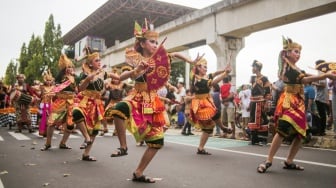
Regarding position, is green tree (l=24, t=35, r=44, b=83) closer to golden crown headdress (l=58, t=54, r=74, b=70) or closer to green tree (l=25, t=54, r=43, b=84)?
green tree (l=25, t=54, r=43, b=84)

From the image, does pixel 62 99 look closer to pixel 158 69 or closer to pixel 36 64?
pixel 158 69

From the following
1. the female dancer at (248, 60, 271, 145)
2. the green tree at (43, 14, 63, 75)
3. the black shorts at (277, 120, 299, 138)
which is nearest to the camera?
the black shorts at (277, 120, 299, 138)

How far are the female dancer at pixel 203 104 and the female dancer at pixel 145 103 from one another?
2.80 meters

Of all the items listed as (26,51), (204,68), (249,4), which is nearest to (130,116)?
(204,68)

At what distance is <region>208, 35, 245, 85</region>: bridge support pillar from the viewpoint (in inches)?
652

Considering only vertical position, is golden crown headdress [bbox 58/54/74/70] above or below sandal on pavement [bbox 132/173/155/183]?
above

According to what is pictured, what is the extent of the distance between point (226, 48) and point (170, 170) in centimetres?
1159

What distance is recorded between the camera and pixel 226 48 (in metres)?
16.5

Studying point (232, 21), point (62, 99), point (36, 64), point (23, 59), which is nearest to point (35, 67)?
point (36, 64)

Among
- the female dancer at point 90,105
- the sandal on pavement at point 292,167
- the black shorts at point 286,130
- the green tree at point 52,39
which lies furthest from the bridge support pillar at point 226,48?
the green tree at point 52,39

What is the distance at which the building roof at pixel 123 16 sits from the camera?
3036 cm

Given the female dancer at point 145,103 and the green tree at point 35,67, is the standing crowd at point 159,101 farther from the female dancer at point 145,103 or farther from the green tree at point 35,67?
the green tree at point 35,67

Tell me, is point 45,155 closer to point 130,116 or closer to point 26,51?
point 130,116

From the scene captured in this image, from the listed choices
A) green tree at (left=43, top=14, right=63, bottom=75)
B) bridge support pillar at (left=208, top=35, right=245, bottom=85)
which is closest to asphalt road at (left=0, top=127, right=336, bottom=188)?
bridge support pillar at (left=208, top=35, right=245, bottom=85)
